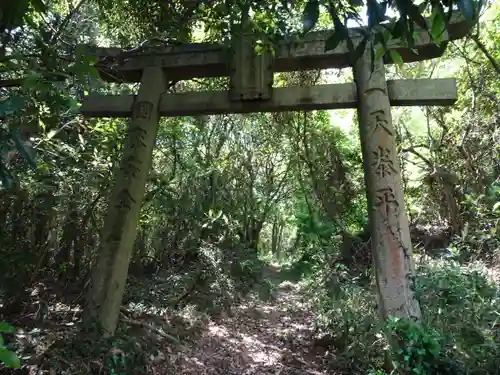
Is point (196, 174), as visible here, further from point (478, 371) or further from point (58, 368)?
point (478, 371)

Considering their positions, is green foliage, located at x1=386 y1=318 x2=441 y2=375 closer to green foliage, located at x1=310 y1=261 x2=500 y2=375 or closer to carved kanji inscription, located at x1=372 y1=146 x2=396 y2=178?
green foliage, located at x1=310 y1=261 x2=500 y2=375

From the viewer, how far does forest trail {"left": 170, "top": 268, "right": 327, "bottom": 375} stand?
4.61 meters

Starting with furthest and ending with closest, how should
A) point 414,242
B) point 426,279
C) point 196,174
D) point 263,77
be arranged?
point 414,242 → point 196,174 → point 263,77 → point 426,279

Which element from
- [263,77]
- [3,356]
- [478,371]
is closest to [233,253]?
[263,77]

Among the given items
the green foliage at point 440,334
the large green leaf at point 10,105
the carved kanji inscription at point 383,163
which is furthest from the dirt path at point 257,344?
the large green leaf at point 10,105

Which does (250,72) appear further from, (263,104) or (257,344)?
(257,344)

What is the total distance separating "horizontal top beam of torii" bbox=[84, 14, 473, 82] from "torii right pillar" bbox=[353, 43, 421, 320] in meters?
0.34

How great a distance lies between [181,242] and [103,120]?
2117 mm

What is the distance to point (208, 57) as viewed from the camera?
4.29 m

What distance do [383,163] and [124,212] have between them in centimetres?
240

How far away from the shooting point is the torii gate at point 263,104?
11.8 ft

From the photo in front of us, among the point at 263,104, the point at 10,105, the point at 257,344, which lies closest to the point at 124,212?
the point at 263,104

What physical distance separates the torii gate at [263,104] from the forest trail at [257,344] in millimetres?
1334

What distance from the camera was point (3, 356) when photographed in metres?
1.22
